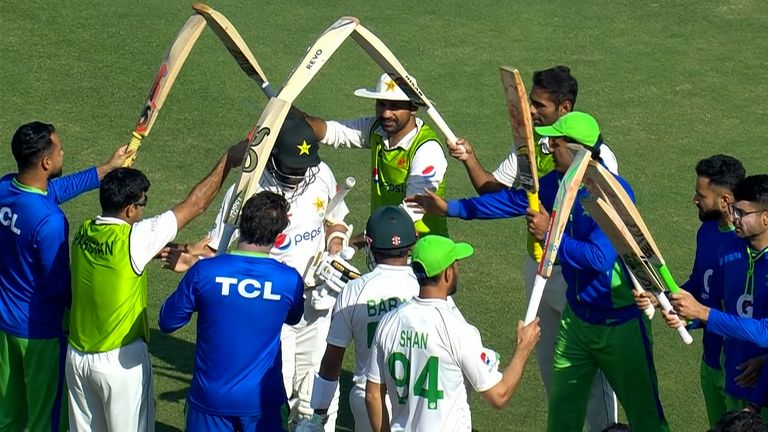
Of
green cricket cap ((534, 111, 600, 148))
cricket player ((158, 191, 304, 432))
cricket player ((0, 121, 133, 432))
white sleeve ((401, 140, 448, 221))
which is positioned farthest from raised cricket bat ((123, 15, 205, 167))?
green cricket cap ((534, 111, 600, 148))

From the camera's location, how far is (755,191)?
6.74m

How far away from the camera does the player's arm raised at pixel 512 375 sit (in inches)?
249

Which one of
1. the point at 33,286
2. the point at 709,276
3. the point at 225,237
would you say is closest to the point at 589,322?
the point at 709,276

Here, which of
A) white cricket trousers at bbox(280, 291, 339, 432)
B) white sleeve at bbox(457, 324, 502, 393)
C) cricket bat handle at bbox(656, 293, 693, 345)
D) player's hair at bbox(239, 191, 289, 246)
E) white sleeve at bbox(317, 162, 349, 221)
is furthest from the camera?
white sleeve at bbox(317, 162, 349, 221)

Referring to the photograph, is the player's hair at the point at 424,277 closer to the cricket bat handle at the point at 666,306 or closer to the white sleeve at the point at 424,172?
→ the cricket bat handle at the point at 666,306

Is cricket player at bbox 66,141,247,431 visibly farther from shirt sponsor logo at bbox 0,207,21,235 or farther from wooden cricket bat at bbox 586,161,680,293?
wooden cricket bat at bbox 586,161,680,293

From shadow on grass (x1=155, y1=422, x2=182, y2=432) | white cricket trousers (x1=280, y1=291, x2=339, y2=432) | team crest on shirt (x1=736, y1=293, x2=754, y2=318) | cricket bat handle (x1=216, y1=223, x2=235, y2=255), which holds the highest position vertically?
cricket bat handle (x1=216, y1=223, x2=235, y2=255)

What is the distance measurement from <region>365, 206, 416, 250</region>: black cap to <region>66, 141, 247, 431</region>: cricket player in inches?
48.2

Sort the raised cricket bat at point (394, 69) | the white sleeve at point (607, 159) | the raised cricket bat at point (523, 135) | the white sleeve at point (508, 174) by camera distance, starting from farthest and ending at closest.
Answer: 1. the white sleeve at point (508, 174)
2. the raised cricket bat at point (394, 69)
3. the white sleeve at point (607, 159)
4. the raised cricket bat at point (523, 135)

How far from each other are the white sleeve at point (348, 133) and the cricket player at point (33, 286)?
6.51 feet

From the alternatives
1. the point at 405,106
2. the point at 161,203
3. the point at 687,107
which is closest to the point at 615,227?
the point at 405,106

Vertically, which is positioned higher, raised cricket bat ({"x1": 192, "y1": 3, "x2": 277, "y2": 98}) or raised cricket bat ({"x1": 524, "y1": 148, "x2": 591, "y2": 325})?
raised cricket bat ({"x1": 192, "y1": 3, "x2": 277, "y2": 98})

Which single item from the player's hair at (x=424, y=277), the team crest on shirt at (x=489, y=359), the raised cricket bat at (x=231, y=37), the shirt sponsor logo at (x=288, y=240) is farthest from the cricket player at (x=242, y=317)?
the raised cricket bat at (x=231, y=37)

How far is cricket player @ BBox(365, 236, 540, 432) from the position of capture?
20.5ft
